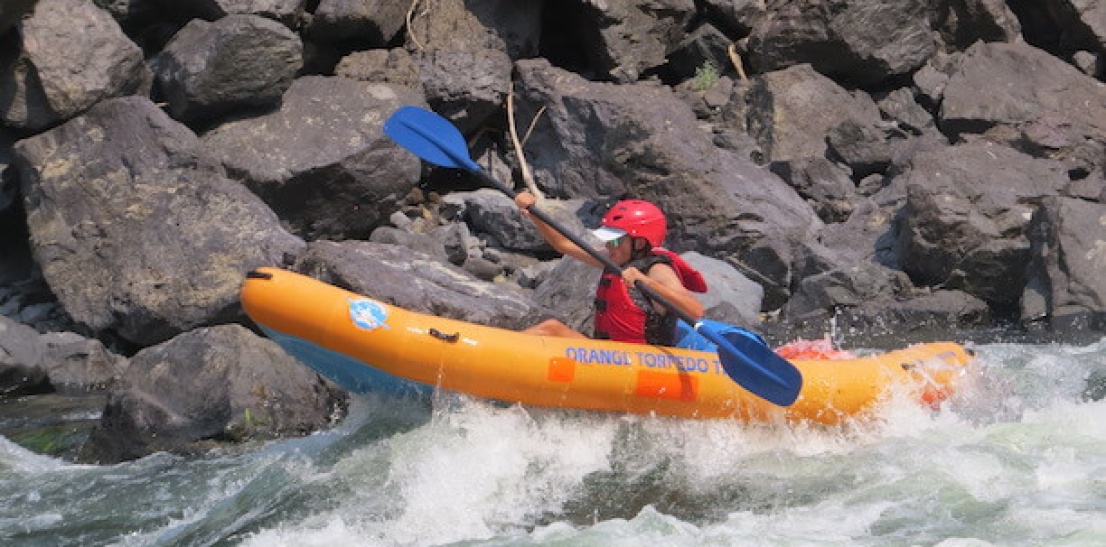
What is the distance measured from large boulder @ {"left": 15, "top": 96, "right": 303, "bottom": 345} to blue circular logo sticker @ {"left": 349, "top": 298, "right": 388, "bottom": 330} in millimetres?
2530

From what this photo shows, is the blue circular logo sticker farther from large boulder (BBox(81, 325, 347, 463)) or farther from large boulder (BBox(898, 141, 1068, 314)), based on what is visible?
large boulder (BBox(898, 141, 1068, 314))

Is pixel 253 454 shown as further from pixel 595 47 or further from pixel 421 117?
pixel 595 47

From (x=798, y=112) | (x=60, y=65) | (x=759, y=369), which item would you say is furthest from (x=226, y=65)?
(x=759, y=369)

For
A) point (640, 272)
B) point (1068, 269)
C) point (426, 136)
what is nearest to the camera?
point (640, 272)

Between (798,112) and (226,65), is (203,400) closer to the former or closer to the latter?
(226,65)

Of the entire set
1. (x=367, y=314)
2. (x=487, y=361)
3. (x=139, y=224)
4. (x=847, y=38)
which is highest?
(x=847, y=38)

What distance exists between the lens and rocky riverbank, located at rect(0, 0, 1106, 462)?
7957 millimetres

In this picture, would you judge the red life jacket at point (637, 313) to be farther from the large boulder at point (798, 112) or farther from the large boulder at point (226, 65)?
the large boulder at point (798, 112)

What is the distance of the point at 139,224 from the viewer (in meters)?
8.59

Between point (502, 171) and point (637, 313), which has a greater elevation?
point (637, 313)

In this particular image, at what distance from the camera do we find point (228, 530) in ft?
17.7

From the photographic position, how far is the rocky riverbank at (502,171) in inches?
313

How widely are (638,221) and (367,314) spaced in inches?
52.4

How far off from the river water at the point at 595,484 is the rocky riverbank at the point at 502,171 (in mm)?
651
